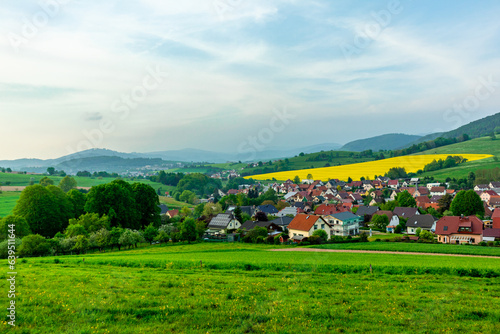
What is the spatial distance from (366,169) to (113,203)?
121 meters

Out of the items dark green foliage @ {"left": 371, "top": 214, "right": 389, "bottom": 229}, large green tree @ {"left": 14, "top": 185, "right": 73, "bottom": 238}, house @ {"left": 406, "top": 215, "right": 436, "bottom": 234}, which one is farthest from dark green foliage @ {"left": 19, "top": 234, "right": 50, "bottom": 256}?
house @ {"left": 406, "top": 215, "right": 436, "bottom": 234}

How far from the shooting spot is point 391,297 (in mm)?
11281

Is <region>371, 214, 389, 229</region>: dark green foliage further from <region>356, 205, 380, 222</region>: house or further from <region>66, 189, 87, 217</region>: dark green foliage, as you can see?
<region>66, 189, 87, 217</region>: dark green foliage

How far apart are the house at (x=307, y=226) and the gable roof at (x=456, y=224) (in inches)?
745

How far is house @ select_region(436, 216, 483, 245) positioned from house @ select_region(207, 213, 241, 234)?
36.9 meters

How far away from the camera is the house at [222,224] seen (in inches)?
2442

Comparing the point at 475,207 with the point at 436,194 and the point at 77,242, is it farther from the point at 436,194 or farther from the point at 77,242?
the point at 77,242

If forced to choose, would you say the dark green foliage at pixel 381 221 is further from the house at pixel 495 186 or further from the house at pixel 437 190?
the house at pixel 495 186

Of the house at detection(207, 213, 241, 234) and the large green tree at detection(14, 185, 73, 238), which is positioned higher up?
the large green tree at detection(14, 185, 73, 238)

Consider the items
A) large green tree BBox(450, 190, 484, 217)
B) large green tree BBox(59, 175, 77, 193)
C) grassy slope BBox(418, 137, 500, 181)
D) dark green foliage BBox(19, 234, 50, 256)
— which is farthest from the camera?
grassy slope BBox(418, 137, 500, 181)

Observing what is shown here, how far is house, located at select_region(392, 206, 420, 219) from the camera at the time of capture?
66.9m

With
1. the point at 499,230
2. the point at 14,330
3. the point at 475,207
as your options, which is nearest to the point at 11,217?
the point at 14,330

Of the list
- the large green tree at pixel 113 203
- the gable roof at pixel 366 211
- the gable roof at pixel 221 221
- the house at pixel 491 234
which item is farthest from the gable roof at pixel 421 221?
the large green tree at pixel 113 203

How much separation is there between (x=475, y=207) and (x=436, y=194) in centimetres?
3660
